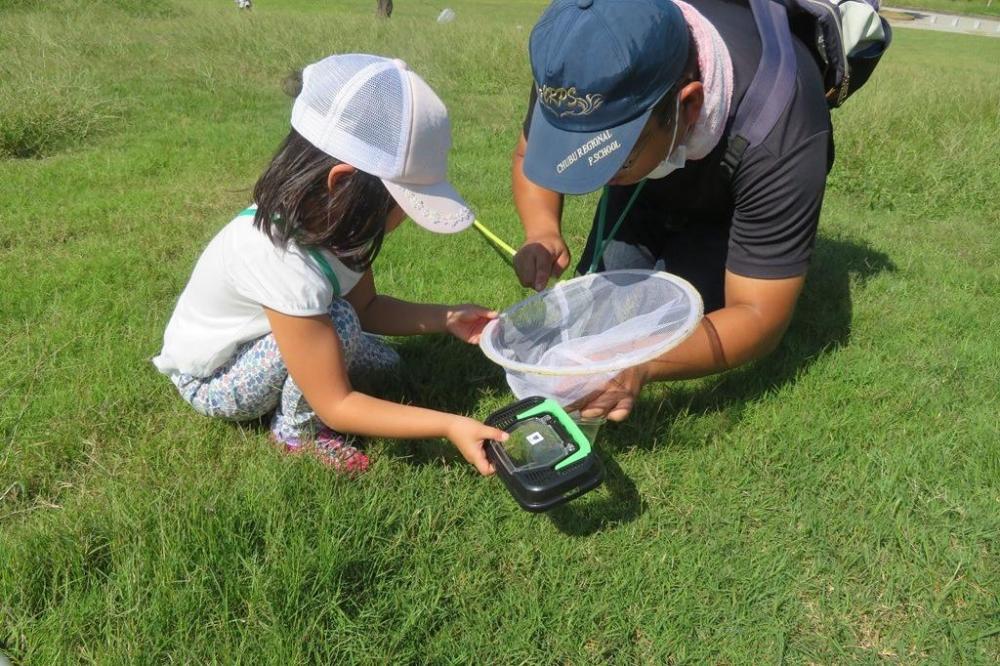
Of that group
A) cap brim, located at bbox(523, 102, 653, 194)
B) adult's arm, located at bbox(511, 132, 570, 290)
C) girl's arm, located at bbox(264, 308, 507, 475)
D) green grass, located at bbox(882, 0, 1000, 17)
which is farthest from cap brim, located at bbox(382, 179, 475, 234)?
green grass, located at bbox(882, 0, 1000, 17)

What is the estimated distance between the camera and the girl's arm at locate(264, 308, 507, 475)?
5.42ft

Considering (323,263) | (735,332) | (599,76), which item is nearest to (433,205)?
(323,263)

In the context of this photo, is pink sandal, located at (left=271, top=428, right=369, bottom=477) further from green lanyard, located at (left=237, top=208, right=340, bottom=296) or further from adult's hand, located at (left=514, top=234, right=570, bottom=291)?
adult's hand, located at (left=514, top=234, right=570, bottom=291)

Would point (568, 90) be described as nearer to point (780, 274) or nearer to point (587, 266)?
point (780, 274)

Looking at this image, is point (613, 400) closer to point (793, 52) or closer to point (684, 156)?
point (684, 156)

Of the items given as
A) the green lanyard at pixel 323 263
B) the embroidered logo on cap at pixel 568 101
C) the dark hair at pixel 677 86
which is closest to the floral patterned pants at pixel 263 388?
the green lanyard at pixel 323 263

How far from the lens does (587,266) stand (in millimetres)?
2734

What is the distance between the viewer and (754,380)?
2.39 m

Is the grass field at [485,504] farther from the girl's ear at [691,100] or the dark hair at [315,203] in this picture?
the girl's ear at [691,100]

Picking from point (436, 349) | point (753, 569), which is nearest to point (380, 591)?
point (753, 569)

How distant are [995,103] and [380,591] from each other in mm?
6108

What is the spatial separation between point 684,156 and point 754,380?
0.85 metres

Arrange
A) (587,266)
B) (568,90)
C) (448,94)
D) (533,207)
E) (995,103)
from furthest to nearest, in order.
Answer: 1. (448,94)
2. (995,103)
3. (587,266)
4. (533,207)
5. (568,90)

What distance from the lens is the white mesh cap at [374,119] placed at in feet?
4.93
